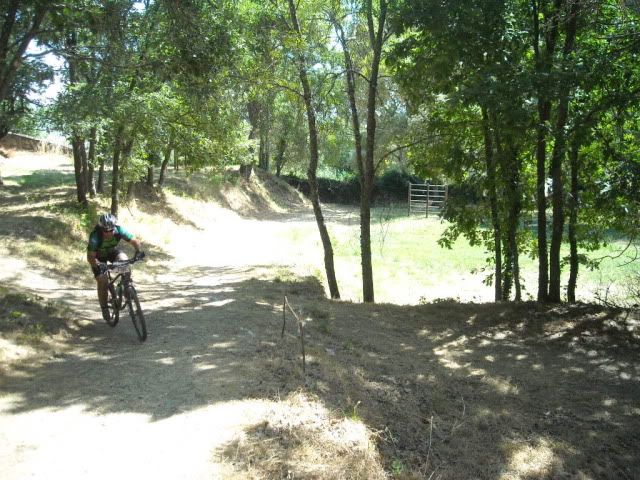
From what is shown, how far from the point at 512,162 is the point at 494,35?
8.84ft

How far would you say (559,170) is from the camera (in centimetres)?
1020

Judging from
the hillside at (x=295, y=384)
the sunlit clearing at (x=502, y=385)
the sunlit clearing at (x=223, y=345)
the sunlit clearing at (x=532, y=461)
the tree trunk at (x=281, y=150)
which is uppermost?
the tree trunk at (x=281, y=150)

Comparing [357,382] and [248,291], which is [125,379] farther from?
[248,291]

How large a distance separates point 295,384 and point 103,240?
3.74 m

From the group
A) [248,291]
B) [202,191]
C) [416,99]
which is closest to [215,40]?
[416,99]

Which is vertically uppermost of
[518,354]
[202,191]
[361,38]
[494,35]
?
[361,38]

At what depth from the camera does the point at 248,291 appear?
12.0 metres

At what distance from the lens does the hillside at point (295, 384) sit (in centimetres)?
437

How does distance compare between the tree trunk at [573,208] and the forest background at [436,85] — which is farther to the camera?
the tree trunk at [573,208]

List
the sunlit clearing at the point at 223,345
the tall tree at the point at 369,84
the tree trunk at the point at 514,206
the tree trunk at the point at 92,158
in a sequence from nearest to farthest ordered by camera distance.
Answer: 1. the sunlit clearing at the point at 223,345
2. the tree trunk at the point at 514,206
3. the tall tree at the point at 369,84
4. the tree trunk at the point at 92,158

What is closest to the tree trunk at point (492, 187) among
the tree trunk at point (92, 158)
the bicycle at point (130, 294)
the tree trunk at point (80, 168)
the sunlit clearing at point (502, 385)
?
the sunlit clearing at point (502, 385)

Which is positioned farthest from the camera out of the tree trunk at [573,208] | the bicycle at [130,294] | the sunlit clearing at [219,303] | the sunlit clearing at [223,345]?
the tree trunk at [573,208]

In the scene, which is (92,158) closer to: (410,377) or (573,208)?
(410,377)

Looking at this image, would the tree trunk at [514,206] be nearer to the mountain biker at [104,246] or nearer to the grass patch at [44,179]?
the mountain biker at [104,246]
